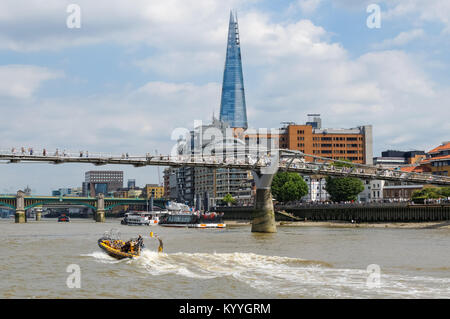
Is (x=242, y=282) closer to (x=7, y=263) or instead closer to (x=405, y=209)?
(x=7, y=263)

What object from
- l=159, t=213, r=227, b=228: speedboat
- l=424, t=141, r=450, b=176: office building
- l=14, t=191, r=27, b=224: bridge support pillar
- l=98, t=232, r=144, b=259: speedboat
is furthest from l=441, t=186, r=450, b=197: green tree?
l=14, t=191, r=27, b=224: bridge support pillar

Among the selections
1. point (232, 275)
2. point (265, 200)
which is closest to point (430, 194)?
point (265, 200)

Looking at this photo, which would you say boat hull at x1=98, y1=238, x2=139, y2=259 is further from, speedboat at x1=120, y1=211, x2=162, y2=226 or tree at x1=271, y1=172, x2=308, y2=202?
tree at x1=271, y1=172, x2=308, y2=202

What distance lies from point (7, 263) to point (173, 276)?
52.3 feet

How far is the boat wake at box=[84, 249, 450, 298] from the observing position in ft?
100.0

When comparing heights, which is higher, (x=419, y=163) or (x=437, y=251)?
(x=419, y=163)

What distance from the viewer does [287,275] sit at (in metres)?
36.9

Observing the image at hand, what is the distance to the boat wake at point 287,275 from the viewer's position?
100.0 ft

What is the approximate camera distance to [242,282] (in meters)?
34.2

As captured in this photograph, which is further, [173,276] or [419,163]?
[419,163]

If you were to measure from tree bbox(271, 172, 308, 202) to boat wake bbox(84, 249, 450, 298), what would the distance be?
113 metres

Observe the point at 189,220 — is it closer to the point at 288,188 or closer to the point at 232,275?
the point at 288,188

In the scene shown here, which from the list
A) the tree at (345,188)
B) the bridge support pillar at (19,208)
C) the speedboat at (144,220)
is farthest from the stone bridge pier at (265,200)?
the bridge support pillar at (19,208)
